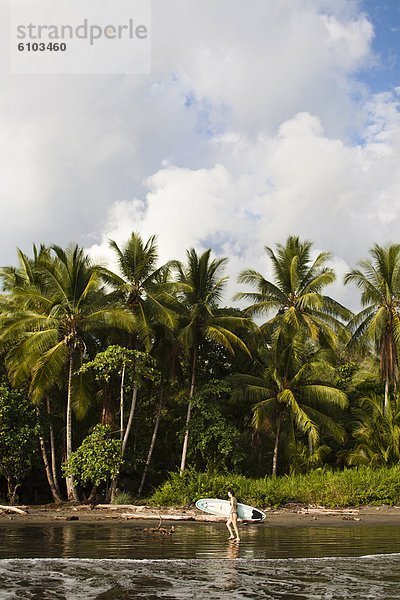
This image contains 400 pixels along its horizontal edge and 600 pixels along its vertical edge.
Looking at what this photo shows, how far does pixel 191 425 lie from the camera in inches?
1142

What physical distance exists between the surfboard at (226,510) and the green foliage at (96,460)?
564 centimetres

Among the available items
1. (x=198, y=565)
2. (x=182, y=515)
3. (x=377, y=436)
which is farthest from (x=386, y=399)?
(x=198, y=565)

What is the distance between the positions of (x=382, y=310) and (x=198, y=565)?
20278 mm

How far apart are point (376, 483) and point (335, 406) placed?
4852 mm

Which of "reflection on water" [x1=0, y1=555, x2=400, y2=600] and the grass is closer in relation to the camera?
"reflection on water" [x1=0, y1=555, x2=400, y2=600]

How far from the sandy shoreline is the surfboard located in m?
0.58

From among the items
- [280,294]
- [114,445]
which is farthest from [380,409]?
[114,445]

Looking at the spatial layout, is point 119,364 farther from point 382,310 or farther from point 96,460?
point 382,310

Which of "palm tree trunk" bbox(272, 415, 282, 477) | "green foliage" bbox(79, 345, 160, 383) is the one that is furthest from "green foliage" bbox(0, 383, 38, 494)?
"palm tree trunk" bbox(272, 415, 282, 477)

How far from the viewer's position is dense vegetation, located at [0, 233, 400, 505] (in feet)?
87.8

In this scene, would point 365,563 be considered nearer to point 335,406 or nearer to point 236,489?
point 236,489

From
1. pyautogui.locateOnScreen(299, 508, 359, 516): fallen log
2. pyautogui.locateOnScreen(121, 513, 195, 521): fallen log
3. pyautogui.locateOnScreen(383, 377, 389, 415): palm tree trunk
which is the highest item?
pyautogui.locateOnScreen(383, 377, 389, 415): palm tree trunk

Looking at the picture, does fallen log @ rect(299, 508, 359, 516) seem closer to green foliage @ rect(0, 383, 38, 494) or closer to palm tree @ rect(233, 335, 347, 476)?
palm tree @ rect(233, 335, 347, 476)

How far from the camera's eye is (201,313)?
97.6ft
